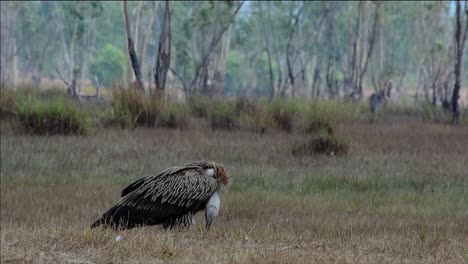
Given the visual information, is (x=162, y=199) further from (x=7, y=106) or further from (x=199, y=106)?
(x=199, y=106)

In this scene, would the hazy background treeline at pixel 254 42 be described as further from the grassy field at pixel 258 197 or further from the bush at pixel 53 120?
the grassy field at pixel 258 197

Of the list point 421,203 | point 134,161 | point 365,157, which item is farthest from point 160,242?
point 365,157

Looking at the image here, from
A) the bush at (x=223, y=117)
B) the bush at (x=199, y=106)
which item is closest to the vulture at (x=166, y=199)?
the bush at (x=223, y=117)

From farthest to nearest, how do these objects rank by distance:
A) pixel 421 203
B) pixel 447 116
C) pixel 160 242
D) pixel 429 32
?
pixel 429 32 → pixel 447 116 → pixel 421 203 → pixel 160 242

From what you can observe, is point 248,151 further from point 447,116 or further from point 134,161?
point 447,116

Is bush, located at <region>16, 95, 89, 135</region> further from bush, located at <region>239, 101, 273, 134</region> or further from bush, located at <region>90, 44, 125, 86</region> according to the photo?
bush, located at <region>90, 44, 125, 86</region>

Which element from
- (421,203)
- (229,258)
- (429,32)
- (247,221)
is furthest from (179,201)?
(429,32)

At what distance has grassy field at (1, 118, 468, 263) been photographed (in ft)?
19.7

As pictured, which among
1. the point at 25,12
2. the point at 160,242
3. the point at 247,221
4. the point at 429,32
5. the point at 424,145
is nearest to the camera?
the point at 160,242

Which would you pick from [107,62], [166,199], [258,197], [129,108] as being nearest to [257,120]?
[129,108]

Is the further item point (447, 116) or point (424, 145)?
point (447, 116)

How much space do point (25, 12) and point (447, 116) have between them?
4330 cm

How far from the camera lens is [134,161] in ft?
39.3

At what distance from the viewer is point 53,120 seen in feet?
50.9
